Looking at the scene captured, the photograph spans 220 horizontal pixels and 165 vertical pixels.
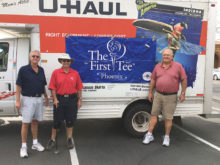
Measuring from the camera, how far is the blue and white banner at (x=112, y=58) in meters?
4.31

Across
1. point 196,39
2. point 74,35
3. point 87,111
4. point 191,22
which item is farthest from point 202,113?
point 74,35

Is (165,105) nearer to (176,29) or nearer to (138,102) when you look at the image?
(138,102)

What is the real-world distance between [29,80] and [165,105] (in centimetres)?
258

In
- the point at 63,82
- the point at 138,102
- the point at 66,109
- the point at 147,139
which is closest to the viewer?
the point at 63,82

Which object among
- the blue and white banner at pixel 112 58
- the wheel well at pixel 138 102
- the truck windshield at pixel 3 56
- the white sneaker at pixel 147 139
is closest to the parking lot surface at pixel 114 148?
the white sneaker at pixel 147 139

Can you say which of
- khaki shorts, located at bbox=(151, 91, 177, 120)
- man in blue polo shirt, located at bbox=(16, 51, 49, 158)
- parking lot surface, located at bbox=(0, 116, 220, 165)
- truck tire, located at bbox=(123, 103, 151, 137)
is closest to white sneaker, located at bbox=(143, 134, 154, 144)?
parking lot surface, located at bbox=(0, 116, 220, 165)

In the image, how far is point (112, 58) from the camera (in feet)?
14.4

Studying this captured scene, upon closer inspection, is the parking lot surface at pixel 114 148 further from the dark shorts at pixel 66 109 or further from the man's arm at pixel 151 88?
the man's arm at pixel 151 88

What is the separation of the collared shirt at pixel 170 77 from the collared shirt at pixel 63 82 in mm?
1632

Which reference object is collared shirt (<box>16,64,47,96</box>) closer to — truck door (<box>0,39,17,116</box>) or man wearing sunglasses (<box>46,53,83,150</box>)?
man wearing sunglasses (<box>46,53,83,150</box>)

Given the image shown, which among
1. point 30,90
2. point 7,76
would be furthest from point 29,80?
point 7,76

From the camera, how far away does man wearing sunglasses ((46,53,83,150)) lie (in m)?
3.85

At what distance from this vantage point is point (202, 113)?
15.8 ft

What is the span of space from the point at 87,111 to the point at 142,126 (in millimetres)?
1307
